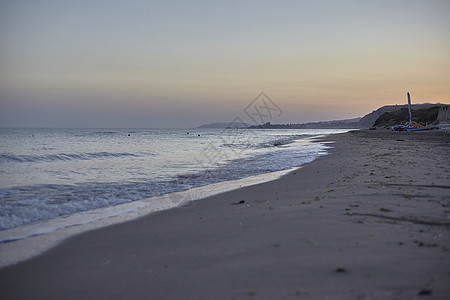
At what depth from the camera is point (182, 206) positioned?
635 cm

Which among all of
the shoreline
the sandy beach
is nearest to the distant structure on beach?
the sandy beach

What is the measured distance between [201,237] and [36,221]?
139 inches

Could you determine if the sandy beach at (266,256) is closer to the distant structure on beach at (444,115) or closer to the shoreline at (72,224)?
the shoreline at (72,224)

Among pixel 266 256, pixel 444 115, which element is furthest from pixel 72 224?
pixel 444 115

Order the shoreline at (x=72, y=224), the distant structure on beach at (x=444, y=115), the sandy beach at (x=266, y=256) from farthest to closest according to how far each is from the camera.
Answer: the distant structure on beach at (x=444, y=115)
the shoreline at (x=72, y=224)
the sandy beach at (x=266, y=256)

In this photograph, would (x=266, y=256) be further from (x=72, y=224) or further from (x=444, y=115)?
(x=444, y=115)

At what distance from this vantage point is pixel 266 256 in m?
3.06

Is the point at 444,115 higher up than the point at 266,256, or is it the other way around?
the point at 444,115

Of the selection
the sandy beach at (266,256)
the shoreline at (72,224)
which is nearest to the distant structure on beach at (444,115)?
the sandy beach at (266,256)

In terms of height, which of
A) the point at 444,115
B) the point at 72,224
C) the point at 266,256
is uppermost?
the point at 444,115

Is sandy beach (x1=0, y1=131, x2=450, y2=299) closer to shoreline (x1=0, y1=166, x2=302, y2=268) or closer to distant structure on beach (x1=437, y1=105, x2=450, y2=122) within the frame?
shoreline (x1=0, y1=166, x2=302, y2=268)

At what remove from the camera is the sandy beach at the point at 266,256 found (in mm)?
2453

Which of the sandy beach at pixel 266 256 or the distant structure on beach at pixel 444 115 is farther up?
the distant structure on beach at pixel 444 115

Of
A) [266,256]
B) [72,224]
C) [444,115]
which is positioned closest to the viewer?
[266,256]
